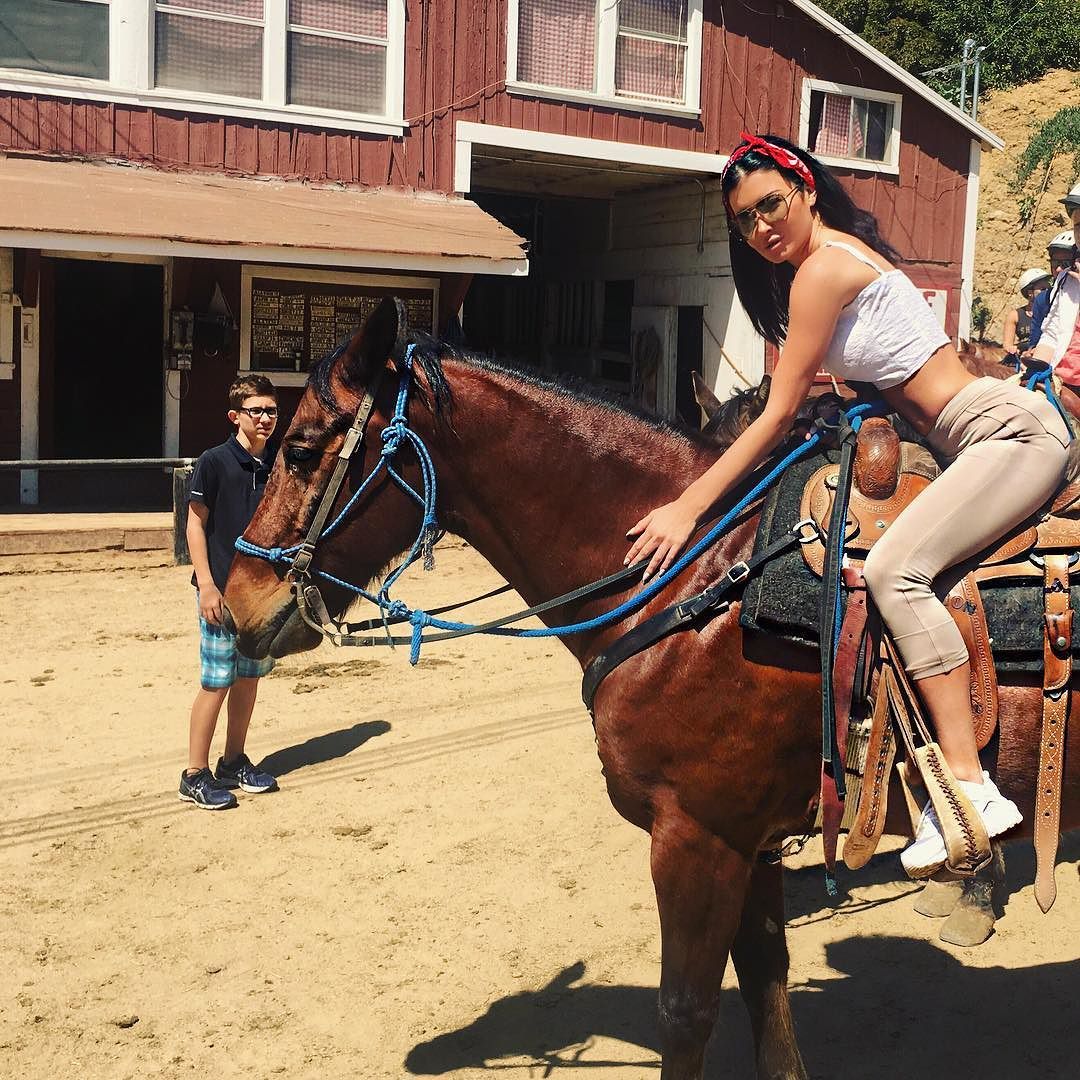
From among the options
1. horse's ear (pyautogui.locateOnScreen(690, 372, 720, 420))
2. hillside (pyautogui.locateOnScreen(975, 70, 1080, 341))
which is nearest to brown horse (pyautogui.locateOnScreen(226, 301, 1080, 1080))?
horse's ear (pyautogui.locateOnScreen(690, 372, 720, 420))

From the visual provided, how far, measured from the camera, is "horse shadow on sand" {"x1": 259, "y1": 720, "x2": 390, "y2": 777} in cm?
618

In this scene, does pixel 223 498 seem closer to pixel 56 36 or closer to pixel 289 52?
Answer: pixel 56 36

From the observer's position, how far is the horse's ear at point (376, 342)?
3105 mm

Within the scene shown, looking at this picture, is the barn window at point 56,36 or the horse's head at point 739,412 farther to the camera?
the barn window at point 56,36

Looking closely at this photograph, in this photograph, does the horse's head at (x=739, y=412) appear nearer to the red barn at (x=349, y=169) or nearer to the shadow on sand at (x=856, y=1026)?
the shadow on sand at (x=856, y=1026)

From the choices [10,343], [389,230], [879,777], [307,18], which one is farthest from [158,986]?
[307,18]

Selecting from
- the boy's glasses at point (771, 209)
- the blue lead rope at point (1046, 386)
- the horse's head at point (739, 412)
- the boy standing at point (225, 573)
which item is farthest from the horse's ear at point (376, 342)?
the boy standing at point (225, 573)

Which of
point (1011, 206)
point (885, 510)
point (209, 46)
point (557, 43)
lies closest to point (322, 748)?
point (885, 510)

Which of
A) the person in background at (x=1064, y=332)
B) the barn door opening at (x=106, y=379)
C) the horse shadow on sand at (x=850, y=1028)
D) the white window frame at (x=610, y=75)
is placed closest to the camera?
the horse shadow on sand at (x=850, y=1028)

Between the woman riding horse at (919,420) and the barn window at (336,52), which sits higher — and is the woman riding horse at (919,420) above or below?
below

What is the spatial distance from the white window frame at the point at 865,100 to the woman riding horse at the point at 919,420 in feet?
46.2

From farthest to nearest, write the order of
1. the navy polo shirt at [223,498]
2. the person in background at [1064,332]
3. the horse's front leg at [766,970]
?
1. the navy polo shirt at [223,498]
2. the person in background at [1064,332]
3. the horse's front leg at [766,970]

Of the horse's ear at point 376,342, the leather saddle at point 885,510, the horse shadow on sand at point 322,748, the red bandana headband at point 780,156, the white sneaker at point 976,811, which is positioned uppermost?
the red bandana headband at point 780,156

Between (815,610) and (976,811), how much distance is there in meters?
0.62
